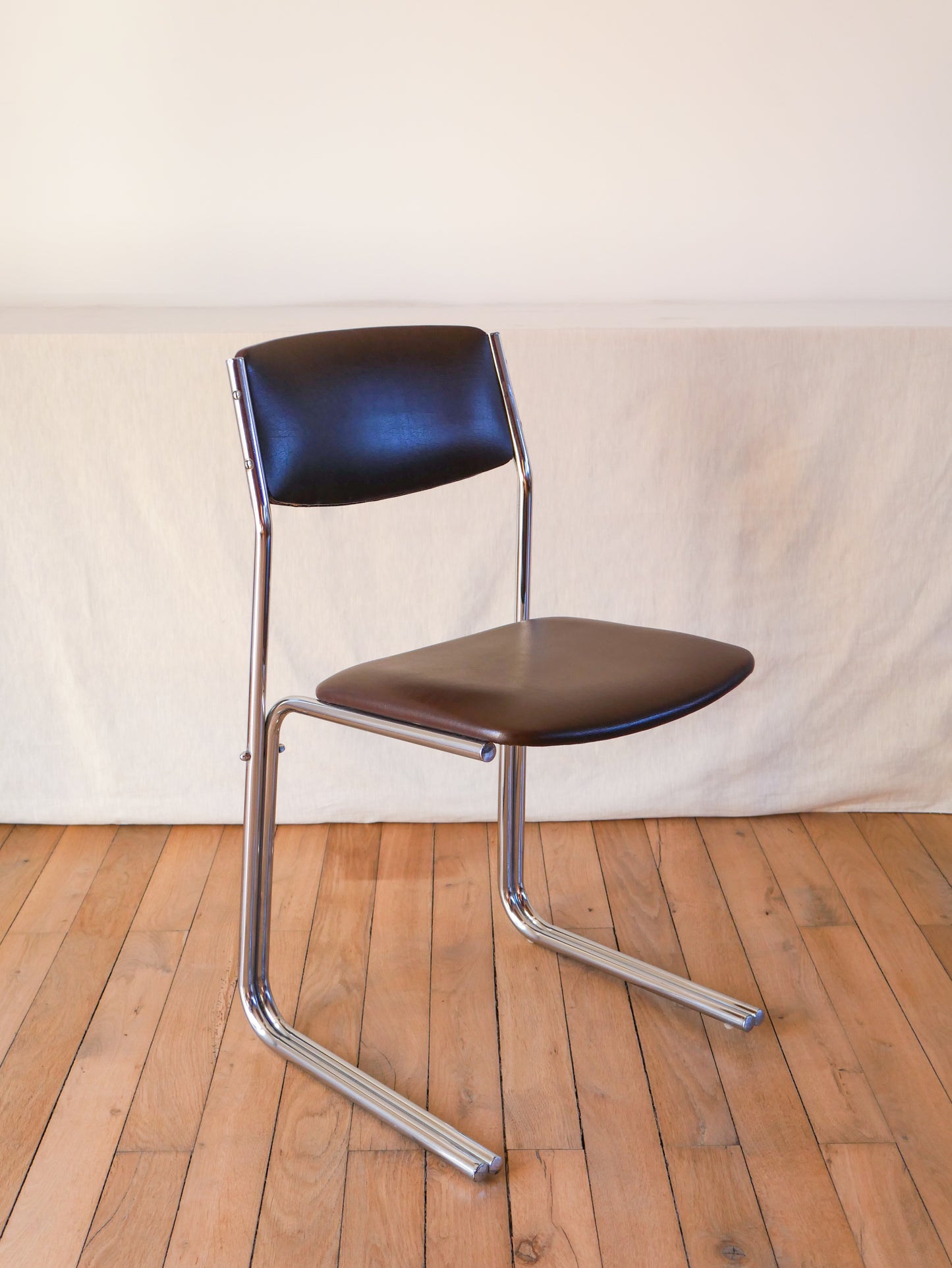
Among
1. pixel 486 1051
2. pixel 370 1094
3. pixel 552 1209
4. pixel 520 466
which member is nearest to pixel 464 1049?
pixel 486 1051

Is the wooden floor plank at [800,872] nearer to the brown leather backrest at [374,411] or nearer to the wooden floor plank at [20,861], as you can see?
the brown leather backrest at [374,411]

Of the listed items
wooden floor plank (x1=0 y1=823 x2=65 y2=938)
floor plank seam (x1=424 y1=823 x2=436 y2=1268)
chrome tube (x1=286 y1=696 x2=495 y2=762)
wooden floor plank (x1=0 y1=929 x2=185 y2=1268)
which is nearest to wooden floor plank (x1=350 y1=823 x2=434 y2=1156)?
floor plank seam (x1=424 y1=823 x2=436 y2=1268)

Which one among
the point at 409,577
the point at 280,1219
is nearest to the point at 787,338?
the point at 409,577

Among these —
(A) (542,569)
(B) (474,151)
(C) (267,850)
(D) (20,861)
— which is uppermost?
(B) (474,151)

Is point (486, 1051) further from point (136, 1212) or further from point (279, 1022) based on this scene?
point (136, 1212)

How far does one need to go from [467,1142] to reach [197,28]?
1.63 metres

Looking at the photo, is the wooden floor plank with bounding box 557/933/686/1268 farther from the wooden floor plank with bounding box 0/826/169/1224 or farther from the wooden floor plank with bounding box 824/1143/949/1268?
the wooden floor plank with bounding box 0/826/169/1224

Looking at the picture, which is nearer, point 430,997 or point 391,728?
point 391,728

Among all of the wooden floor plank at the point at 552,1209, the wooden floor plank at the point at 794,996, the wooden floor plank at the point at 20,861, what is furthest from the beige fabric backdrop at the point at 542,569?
the wooden floor plank at the point at 552,1209

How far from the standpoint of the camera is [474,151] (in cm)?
182

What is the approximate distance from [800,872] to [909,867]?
15 cm

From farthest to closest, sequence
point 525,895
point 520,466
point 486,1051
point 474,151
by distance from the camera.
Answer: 1. point 474,151
2. point 525,895
3. point 520,466
4. point 486,1051

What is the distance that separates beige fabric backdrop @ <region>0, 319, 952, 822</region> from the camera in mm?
1551

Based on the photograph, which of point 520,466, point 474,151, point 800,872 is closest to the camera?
point 520,466
